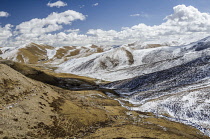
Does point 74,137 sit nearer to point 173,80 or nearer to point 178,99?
point 178,99

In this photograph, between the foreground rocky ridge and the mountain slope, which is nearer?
the foreground rocky ridge

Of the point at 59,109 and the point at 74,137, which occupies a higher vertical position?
the point at 59,109

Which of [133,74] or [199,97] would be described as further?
[133,74]

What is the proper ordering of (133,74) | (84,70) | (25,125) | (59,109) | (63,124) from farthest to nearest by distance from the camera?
(84,70) < (133,74) < (59,109) < (63,124) < (25,125)

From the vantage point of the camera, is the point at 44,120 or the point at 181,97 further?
the point at 181,97

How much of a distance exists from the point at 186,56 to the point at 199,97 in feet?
337

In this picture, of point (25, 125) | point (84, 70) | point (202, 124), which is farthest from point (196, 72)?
point (84, 70)

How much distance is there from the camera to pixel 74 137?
23203 millimetres

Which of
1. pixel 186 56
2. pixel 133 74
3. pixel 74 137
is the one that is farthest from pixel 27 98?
pixel 186 56

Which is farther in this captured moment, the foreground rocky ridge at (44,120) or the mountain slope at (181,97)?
the mountain slope at (181,97)

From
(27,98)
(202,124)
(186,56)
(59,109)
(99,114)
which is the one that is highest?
(186,56)

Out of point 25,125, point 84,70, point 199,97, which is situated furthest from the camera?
point 84,70

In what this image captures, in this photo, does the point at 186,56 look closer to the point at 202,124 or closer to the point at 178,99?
the point at 178,99

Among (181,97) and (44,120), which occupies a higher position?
(44,120)
